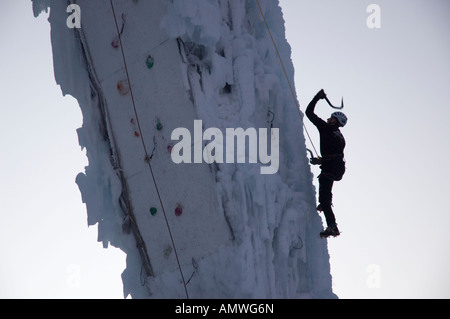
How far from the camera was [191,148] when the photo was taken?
11.0 meters

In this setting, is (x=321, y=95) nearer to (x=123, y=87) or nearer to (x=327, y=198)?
(x=327, y=198)

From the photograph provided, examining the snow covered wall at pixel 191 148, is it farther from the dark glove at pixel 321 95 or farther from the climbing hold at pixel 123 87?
the dark glove at pixel 321 95

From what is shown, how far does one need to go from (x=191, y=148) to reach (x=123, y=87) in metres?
1.23

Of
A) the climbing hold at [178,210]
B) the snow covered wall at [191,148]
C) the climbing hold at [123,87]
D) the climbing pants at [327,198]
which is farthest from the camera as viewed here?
the climbing hold at [123,87]

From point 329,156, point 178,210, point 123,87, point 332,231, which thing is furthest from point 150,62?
point 332,231

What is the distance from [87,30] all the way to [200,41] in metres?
1.56

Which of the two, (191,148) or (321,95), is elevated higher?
(321,95)

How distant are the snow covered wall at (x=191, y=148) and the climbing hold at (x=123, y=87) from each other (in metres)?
0.02

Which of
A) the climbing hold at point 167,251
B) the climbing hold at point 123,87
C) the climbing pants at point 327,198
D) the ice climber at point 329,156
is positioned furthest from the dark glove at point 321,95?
the climbing hold at point 167,251

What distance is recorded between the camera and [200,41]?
1116cm

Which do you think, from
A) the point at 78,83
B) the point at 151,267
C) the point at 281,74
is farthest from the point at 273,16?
the point at 151,267

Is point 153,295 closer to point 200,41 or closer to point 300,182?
point 300,182

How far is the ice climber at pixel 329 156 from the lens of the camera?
11.4 meters

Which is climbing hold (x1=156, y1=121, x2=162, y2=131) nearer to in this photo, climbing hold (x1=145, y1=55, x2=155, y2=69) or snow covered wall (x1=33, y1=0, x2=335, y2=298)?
snow covered wall (x1=33, y1=0, x2=335, y2=298)
